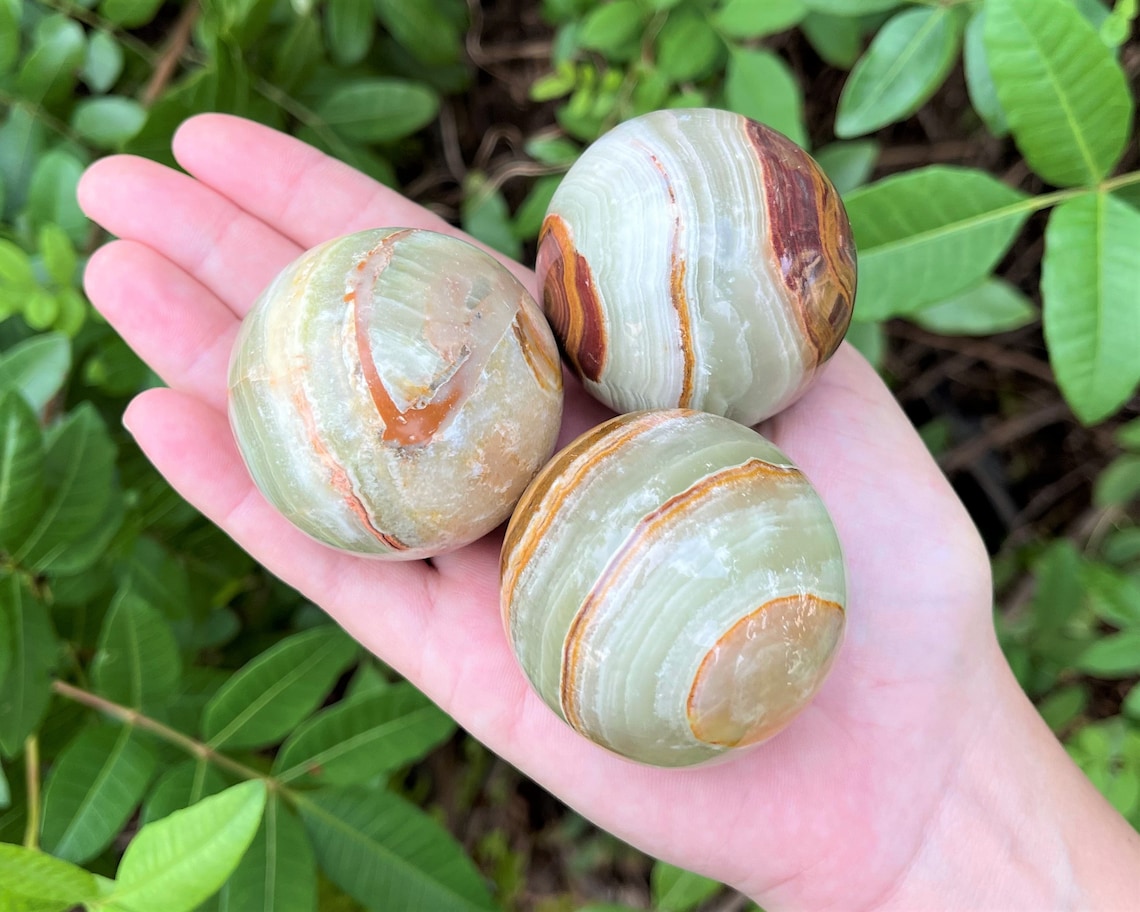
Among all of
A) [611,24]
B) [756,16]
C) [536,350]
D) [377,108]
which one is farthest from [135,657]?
[756,16]

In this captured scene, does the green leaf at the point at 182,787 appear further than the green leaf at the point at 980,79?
No

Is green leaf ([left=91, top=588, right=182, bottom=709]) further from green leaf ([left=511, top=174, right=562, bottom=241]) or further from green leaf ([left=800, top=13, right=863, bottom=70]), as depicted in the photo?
green leaf ([left=800, top=13, right=863, bottom=70])

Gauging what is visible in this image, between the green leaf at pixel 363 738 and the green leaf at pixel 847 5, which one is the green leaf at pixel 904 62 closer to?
the green leaf at pixel 847 5

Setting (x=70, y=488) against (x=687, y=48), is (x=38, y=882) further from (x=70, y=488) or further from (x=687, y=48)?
(x=687, y=48)

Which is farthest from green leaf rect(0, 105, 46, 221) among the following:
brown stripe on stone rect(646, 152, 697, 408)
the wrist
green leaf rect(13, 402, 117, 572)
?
the wrist

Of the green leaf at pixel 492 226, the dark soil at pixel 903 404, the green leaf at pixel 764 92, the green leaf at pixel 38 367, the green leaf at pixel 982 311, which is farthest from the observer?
the dark soil at pixel 903 404

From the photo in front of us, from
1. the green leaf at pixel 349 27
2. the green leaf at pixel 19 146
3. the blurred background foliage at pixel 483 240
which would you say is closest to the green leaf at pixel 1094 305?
the blurred background foliage at pixel 483 240

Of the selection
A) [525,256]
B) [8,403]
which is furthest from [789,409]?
[8,403]
